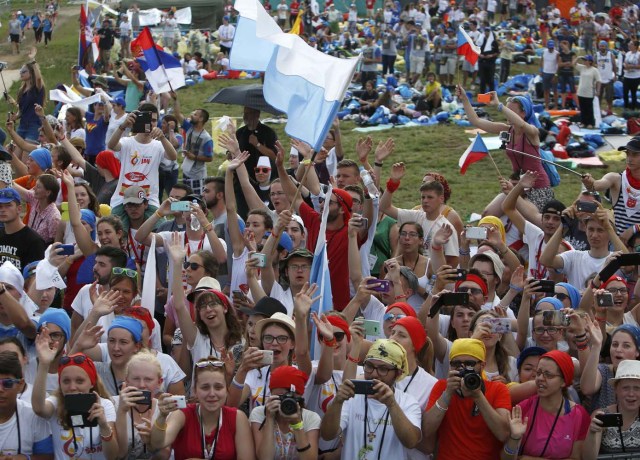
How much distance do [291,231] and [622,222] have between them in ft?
9.90

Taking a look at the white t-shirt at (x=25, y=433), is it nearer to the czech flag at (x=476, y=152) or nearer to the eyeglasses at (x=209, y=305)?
the eyeglasses at (x=209, y=305)

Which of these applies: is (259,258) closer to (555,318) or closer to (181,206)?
(181,206)

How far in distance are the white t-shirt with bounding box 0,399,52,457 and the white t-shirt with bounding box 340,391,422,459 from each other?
5.62ft

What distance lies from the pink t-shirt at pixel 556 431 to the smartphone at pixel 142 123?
568 centimetres

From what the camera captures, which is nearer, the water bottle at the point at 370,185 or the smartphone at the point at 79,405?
the smartphone at the point at 79,405

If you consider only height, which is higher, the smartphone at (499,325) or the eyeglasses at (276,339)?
the smartphone at (499,325)

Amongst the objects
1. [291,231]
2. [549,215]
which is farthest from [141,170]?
[549,215]

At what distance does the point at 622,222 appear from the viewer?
10.0 metres

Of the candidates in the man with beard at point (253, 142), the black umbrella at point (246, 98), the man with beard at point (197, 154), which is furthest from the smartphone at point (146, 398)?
the man with beard at point (197, 154)

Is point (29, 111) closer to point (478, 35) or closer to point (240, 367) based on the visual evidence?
point (240, 367)

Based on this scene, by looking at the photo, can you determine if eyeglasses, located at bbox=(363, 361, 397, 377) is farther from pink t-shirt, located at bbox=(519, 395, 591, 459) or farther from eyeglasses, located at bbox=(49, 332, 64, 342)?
eyeglasses, located at bbox=(49, 332, 64, 342)

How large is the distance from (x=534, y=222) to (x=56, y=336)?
475 cm

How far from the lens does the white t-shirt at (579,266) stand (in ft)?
29.3

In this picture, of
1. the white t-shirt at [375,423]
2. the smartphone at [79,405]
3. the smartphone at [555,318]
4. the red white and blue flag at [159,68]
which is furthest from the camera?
the red white and blue flag at [159,68]
